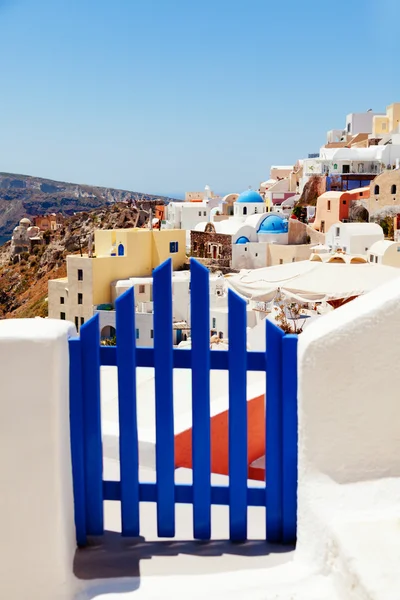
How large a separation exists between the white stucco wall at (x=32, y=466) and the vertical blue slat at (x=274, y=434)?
3.24 ft

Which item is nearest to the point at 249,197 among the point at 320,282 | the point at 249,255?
the point at 249,255

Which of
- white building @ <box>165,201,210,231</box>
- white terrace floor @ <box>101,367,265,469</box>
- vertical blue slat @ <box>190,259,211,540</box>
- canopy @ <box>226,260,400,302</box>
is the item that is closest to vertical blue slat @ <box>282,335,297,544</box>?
vertical blue slat @ <box>190,259,211,540</box>

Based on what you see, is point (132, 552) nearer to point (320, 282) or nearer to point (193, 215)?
point (320, 282)

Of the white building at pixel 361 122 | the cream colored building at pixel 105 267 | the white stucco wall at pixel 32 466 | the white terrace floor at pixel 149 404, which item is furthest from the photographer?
the white building at pixel 361 122

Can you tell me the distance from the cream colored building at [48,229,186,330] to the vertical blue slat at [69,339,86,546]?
99.3 ft

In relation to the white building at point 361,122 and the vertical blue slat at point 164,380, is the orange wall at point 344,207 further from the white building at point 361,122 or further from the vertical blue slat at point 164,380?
the vertical blue slat at point 164,380

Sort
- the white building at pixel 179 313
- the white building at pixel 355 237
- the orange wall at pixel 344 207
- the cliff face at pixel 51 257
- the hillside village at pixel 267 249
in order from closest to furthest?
the hillside village at pixel 267 249
the white building at pixel 179 313
the white building at pixel 355 237
the orange wall at pixel 344 207
the cliff face at pixel 51 257

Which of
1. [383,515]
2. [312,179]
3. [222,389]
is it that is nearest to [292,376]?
[383,515]

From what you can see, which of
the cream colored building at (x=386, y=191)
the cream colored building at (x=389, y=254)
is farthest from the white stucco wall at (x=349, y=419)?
the cream colored building at (x=386, y=191)

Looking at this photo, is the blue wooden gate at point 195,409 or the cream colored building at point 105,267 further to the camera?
the cream colored building at point 105,267

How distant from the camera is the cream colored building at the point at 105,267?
1345 inches

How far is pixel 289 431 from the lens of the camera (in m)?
3.30

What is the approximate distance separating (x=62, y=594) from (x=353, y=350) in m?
1.76

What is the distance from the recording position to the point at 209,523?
136 inches
